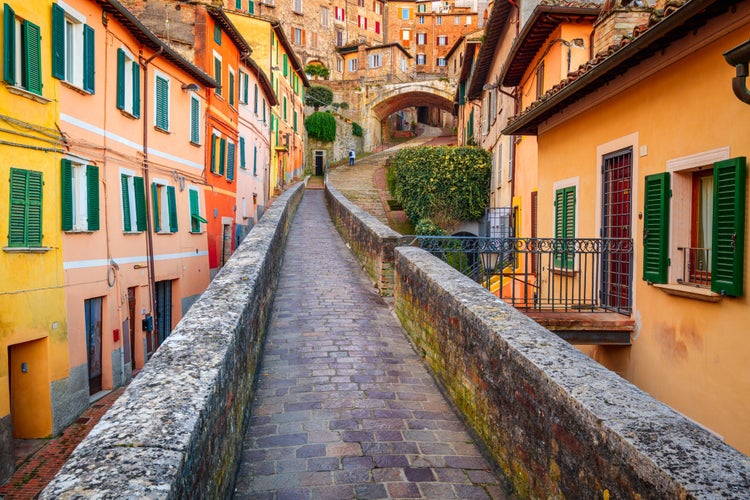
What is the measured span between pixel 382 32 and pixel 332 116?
2615cm

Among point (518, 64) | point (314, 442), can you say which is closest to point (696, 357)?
point (314, 442)

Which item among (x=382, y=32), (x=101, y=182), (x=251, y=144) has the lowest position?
(x=101, y=182)

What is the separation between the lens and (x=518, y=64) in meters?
15.0

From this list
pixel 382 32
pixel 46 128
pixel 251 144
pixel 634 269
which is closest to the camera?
pixel 634 269

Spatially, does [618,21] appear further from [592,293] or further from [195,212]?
[195,212]

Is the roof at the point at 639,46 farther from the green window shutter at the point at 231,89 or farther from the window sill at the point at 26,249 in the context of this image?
the green window shutter at the point at 231,89

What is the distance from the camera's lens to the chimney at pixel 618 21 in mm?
9633

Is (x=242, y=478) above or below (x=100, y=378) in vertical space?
above

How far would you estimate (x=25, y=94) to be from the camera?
1037 centimetres

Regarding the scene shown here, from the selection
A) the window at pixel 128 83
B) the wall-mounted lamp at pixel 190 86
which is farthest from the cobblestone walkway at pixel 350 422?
the wall-mounted lamp at pixel 190 86

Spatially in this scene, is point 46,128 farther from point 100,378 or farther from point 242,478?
point 242,478

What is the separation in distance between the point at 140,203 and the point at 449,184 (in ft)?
40.5

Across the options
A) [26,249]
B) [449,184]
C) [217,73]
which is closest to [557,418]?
[26,249]

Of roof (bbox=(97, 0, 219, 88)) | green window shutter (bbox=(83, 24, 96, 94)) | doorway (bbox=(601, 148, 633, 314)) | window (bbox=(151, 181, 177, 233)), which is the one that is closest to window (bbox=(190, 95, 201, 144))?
roof (bbox=(97, 0, 219, 88))
